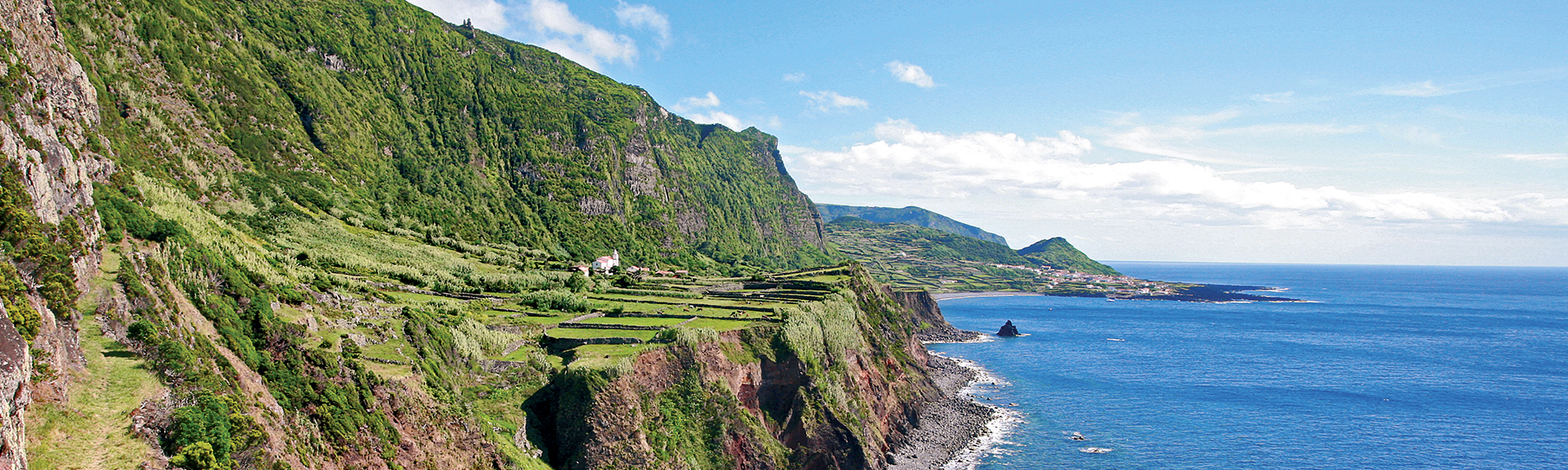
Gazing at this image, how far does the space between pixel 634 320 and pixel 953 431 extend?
32089mm

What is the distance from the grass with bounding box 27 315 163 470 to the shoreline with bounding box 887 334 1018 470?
49.6 metres

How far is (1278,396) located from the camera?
88.5 m

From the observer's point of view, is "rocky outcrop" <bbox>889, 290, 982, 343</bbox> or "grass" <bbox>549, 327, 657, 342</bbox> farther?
"rocky outcrop" <bbox>889, 290, 982, 343</bbox>

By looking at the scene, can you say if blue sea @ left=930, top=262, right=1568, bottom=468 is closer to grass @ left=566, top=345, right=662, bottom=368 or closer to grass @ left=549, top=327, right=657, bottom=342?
grass @ left=549, top=327, right=657, bottom=342

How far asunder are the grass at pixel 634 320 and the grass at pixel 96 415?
37.9 metres

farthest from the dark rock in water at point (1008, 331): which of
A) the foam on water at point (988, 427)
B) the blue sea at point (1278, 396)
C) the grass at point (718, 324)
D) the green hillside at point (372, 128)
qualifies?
the grass at point (718, 324)

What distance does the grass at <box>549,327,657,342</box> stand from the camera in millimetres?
54312

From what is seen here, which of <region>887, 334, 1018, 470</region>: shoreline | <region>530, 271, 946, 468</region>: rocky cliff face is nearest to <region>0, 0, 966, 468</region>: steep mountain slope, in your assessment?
<region>530, 271, 946, 468</region>: rocky cliff face

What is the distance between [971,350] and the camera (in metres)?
124

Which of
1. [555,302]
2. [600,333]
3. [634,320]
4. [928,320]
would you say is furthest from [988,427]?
[928,320]

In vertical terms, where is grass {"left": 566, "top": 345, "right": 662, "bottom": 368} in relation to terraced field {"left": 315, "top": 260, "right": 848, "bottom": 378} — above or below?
below

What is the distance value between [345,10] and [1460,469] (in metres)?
179

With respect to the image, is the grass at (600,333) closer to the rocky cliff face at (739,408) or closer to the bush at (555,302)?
the rocky cliff face at (739,408)

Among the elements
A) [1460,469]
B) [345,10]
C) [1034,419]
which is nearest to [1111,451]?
[1034,419]
